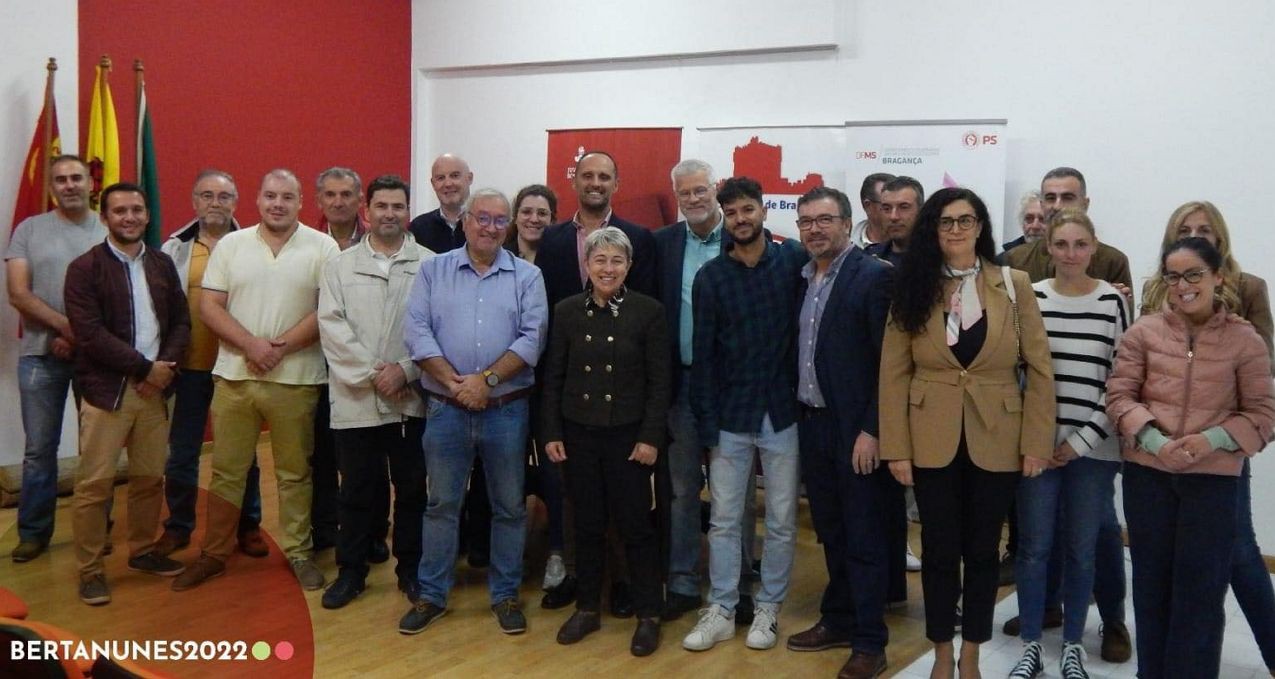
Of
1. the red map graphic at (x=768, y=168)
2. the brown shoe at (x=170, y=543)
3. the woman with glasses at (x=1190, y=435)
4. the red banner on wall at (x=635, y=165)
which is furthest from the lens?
the red banner on wall at (x=635, y=165)

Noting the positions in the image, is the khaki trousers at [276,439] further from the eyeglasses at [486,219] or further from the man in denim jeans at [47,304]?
the eyeglasses at [486,219]

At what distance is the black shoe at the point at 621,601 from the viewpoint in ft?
13.7

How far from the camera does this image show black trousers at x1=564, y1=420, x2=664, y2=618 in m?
3.82

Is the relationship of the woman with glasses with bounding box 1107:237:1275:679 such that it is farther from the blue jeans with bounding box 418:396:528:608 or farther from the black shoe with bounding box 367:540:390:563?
the black shoe with bounding box 367:540:390:563

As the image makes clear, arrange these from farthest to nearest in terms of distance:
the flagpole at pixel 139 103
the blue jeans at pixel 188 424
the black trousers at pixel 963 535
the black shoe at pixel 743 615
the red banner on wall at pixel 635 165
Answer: the red banner on wall at pixel 635 165 → the flagpole at pixel 139 103 → the blue jeans at pixel 188 424 → the black shoe at pixel 743 615 → the black trousers at pixel 963 535

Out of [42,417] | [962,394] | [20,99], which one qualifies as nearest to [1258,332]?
[962,394]

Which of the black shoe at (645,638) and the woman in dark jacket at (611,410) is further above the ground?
the woman in dark jacket at (611,410)

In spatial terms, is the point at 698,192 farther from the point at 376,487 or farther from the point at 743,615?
the point at 376,487

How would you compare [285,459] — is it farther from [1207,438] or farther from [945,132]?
[945,132]

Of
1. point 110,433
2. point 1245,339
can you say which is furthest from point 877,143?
point 110,433

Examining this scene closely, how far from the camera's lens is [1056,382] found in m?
3.36

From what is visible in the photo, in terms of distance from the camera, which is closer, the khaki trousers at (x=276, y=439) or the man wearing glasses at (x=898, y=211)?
the man wearing glasses at (x=898, y=211)

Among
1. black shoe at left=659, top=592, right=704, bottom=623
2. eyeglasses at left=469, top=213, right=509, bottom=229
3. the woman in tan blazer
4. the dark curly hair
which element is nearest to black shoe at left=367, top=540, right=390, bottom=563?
black shoe at left=659, top=592, right=704, bottom=623

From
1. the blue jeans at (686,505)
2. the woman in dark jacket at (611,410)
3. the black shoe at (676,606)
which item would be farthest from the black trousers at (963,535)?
the black shoe at (676,606)
